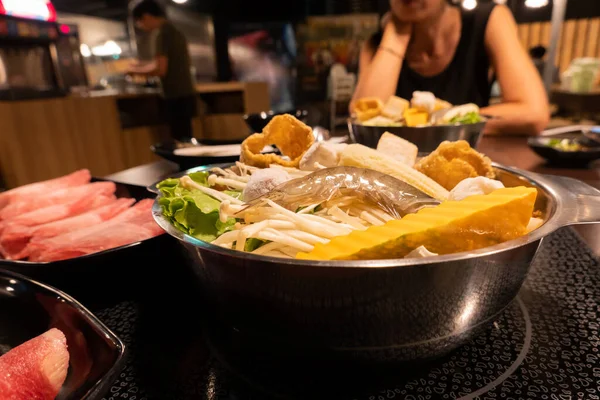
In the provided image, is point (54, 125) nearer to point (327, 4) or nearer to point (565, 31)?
point (327, 4)

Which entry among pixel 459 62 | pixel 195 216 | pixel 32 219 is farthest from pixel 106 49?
pixel 195 216

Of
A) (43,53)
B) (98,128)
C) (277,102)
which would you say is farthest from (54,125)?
(277,102)

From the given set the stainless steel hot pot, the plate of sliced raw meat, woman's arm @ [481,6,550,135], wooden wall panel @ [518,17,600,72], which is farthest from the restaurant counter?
wooden wall panel @ [518,17,600,72]

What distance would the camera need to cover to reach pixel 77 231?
691 mm

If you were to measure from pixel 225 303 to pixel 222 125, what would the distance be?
5448 mm

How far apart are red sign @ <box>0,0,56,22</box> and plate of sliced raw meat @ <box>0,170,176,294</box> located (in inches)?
131

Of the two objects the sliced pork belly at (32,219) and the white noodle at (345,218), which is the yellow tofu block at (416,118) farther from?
the sliced pork belly at (32,219)

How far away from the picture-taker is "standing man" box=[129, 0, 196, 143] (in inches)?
142

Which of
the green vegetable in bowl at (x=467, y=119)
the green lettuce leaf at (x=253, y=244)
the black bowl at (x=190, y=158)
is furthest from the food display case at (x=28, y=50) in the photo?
the green lettuce leaf at (x=253, y=244)

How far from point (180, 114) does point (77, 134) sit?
99cm

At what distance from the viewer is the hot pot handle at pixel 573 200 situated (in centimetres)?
43

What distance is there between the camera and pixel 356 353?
0.39 meters

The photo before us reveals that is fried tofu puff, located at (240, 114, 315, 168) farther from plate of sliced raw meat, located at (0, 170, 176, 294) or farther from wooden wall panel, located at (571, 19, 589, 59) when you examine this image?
wooden wall panel, located at (571, 19, 589, 59)

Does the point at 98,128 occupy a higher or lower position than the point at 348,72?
lower
